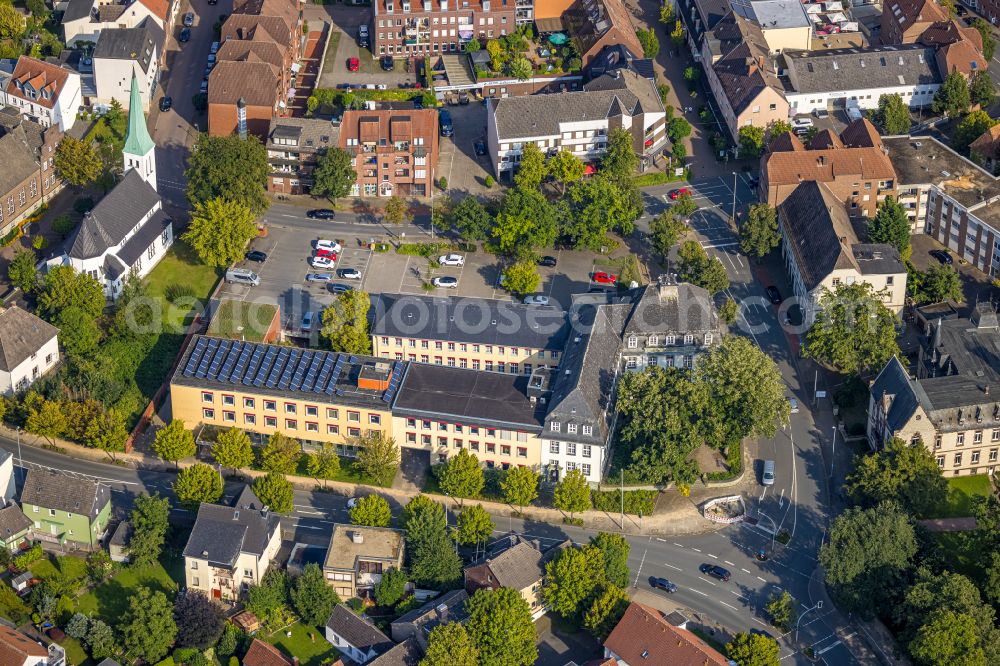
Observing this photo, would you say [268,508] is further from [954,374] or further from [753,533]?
[954,374]

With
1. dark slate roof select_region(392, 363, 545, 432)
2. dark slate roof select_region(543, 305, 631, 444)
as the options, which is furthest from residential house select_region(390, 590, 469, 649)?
dark slate roof select_region(543, 305, 631, 444)

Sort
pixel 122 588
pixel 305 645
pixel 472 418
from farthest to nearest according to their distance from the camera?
1. pixel 472 418
2. pixel 122 588
3. pixel 305 645

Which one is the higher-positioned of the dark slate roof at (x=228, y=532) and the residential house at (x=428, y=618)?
the dark slate roof at (x=228, y=532)

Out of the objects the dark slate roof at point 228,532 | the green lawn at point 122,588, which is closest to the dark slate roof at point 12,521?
the green lawn at point 122,588

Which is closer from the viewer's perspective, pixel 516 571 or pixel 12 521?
pixel 516 571

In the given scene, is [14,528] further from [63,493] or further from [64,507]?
[63,493]

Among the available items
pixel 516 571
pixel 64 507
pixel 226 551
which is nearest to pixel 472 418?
pixel 516 571

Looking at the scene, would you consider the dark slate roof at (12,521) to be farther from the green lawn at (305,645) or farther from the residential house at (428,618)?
the residential house at (428,618)
